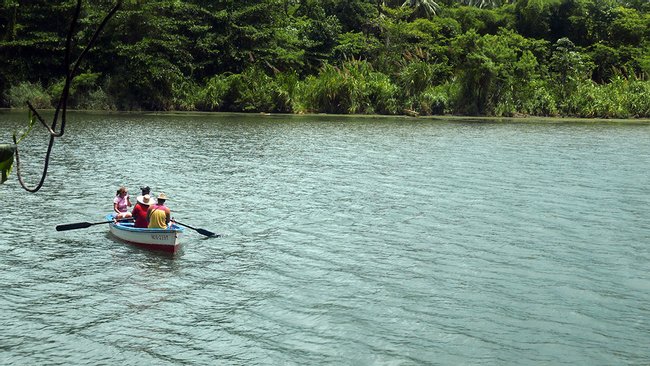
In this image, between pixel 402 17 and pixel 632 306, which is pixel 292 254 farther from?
pixel 402 17

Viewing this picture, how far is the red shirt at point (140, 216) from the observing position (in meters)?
20.8

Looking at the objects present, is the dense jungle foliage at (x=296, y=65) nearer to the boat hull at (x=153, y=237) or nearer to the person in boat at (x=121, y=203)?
the person in boat at (x=121, y=203)

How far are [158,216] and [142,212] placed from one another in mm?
914

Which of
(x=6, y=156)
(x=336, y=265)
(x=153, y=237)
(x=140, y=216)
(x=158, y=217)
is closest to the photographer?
(x=6, y=156)

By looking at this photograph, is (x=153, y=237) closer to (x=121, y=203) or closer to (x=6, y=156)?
(x=121, y=203)

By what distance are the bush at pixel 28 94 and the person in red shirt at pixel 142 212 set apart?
5230 centimetres

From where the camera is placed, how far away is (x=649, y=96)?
7556 cm

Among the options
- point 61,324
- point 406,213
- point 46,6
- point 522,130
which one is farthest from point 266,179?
point 46,6

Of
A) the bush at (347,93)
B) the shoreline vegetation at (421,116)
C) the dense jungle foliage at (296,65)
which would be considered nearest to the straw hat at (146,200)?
the dense jungle foliage at (296,65)

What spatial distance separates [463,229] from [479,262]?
4008mm

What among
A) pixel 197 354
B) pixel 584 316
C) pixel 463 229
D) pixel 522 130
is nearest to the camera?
pixel 197 354

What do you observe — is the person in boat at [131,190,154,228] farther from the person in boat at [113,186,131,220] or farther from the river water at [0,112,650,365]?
the person in boat at [113,186,131,220]

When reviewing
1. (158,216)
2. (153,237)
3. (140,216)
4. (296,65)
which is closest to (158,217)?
(158,216)

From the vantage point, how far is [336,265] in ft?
62.4
